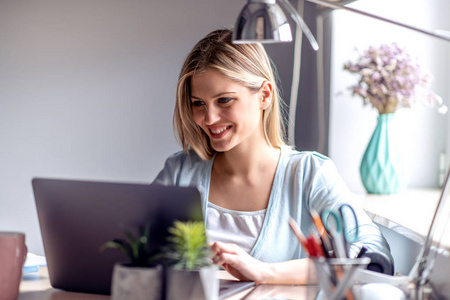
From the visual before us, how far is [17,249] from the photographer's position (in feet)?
3.67

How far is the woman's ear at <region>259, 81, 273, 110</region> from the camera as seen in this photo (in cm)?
181

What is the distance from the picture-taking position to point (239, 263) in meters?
1.26

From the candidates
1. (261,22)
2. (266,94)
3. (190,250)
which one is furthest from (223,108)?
(190,250)

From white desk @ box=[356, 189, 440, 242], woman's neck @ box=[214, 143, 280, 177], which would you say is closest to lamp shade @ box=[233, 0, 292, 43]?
white desk @ box=[356, 189, 440, 242]

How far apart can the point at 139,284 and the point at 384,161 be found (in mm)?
1332

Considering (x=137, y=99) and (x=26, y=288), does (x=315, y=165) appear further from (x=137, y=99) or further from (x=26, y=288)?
(x=137, y=99)

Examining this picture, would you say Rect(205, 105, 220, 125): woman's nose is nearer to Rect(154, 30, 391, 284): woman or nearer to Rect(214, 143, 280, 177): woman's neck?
Rect(154, 30, 391, 284): woman

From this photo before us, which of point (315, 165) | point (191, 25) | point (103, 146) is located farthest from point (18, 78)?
point (315, 165)

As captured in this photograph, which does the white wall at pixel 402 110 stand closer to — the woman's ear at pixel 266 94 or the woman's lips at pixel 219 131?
the woman's ear at pixel 266 94

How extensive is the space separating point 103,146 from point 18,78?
46cm

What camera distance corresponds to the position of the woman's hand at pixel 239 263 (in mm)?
1250

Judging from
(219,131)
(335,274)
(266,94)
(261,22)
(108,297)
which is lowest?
(108,297)

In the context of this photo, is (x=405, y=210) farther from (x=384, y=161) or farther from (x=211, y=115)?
(x=211, y=115)

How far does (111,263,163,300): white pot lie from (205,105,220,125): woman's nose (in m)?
0.80
